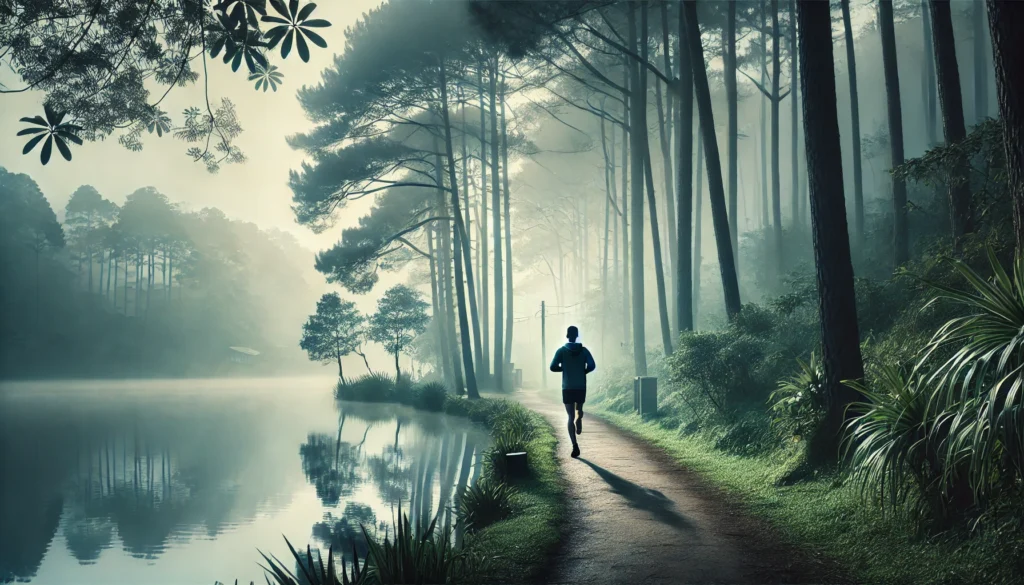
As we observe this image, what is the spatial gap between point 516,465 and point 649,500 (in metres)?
2.34

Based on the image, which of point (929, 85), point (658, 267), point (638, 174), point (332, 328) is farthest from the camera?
point (332, 328)

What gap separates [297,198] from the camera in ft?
93.1

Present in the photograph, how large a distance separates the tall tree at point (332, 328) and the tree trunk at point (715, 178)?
29683 millimetres

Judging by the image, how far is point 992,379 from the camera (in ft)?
17.1

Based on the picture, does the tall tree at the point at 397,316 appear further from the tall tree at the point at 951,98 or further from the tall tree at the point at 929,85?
the tall tree at the point at 951,98

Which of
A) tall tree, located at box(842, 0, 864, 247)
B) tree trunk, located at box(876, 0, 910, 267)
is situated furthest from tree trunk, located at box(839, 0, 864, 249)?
tree trunk, located at box(876, 0, 910, 267)

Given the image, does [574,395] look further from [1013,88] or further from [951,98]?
[951,98]

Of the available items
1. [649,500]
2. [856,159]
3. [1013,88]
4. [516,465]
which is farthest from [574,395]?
[856,159]

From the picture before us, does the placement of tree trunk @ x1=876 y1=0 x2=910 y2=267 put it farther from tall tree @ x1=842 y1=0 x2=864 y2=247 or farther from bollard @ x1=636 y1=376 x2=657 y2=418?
bollard @ x1=636 y1=376 x2=657 y2=418

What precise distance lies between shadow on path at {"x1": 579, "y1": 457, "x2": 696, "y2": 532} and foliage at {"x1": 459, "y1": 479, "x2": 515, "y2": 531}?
140 cm

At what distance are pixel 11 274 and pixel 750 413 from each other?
67380 millimetres

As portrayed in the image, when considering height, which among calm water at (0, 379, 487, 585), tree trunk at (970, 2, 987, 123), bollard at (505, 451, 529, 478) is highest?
tree trunk at (970, 2, 987, 123)

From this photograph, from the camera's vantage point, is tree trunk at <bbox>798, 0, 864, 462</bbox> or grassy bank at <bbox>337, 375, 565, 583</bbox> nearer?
grassy bank at <bbox>337, 375, 565, 583</bbox>

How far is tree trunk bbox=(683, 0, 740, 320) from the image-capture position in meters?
15.3
